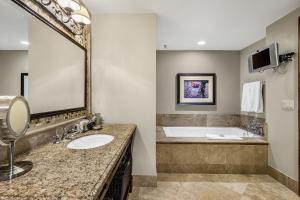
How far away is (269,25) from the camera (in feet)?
8.93

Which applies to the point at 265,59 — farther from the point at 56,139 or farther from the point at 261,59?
the point at 56,139

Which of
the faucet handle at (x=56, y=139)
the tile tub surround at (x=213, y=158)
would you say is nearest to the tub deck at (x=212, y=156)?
the tile tub surround at (x=213, y=158)

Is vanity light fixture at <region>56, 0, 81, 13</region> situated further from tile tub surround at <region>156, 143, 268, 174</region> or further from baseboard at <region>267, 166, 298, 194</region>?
baseboard at <region>267, 166, 298, 194</region>

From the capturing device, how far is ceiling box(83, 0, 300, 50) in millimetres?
2113

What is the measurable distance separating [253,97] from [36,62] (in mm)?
3532

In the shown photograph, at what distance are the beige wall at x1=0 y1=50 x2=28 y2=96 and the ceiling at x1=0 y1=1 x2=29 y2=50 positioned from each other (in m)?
0.04

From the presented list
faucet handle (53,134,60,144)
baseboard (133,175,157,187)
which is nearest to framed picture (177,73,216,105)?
baseboard (133,175,157,187)

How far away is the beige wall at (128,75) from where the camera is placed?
241cm

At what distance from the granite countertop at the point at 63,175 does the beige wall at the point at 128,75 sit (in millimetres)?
1196

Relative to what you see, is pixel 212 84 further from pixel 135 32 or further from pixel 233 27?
pixel 135 32

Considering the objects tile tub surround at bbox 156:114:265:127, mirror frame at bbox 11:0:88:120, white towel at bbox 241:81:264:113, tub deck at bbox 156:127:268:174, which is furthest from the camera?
tile tub surround at bbox 156:114:265:127

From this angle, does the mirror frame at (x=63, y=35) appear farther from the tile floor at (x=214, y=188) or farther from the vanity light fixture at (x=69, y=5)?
the tile floor at (x=214, y=188)

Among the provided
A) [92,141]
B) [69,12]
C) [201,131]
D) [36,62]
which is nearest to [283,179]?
[201,131]

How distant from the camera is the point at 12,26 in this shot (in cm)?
115
